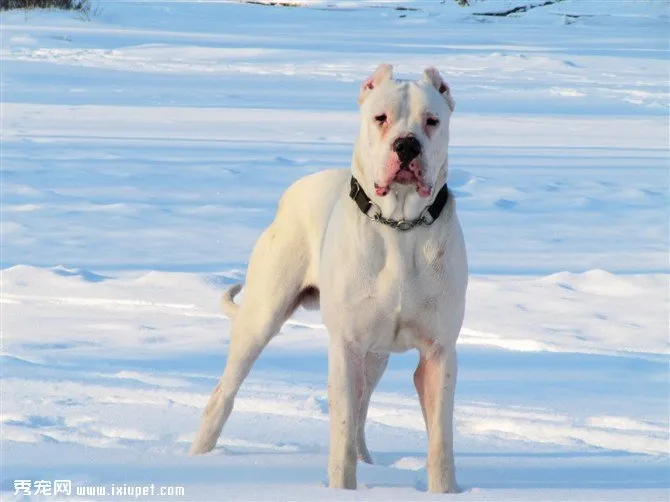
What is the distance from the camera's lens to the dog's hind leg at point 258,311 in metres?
4.55

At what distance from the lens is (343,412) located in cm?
407

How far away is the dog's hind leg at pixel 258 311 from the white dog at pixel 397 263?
13.2 inches

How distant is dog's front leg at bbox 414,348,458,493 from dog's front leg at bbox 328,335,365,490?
23 cm

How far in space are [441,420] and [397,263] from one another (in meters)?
0.52

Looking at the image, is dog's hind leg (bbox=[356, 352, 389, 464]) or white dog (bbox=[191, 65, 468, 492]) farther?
dog's hind leg (bbox=[356, 352, 389, 464])

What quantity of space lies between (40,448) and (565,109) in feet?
40.0

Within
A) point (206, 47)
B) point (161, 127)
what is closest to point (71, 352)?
point (161, 127)

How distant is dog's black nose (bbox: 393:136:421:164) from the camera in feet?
12.3

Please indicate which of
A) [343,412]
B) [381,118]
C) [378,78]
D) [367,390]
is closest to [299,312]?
[367,390]

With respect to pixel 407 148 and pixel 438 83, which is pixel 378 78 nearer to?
pixel 438 83

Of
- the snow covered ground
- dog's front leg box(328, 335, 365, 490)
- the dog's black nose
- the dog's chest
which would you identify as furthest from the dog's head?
the snow covered ground

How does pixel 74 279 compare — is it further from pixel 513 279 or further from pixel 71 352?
pixel 513 279

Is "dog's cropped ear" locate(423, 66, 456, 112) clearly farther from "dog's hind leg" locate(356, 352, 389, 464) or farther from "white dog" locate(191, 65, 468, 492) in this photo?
"dog's hind leg" locate(356, 352, 389, 464)

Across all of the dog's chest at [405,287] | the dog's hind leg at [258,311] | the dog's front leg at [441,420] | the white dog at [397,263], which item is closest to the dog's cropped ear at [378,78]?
the white dog at [397,263]
